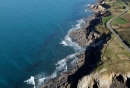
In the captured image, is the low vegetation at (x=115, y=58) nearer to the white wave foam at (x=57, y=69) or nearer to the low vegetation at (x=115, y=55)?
the low vegetation at (x=115, y=55)

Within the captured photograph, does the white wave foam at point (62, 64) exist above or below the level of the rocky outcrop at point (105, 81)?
above

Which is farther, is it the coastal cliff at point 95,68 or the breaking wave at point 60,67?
the breaking wave at point 60,67

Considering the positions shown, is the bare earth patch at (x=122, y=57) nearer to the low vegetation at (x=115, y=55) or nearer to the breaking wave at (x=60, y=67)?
the low vegetation at (x=115, y=55)

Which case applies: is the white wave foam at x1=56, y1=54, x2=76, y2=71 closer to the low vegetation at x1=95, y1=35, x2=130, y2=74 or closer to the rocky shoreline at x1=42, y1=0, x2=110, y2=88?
the rocky shoreline at x1=42, y1=0, x2=110, y2=88

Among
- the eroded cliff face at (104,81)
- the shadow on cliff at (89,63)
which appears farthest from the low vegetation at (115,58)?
the shadow on cliff at (89,63)

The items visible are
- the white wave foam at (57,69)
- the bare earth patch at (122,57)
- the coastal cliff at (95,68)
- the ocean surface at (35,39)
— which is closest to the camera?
the coastal cliff at (95,68)

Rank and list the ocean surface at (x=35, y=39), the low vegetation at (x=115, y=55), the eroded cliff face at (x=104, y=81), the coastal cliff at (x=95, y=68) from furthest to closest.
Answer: the ocean surface at (x=35, y=39) < the low vegetation at (x=115, y=55) < the coastal cliff at (x=95, y=68) < the eroded cliff face at (x=104, y=81)

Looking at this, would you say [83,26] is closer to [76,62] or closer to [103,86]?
[76,62]

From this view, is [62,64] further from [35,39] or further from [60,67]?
[35,39]
